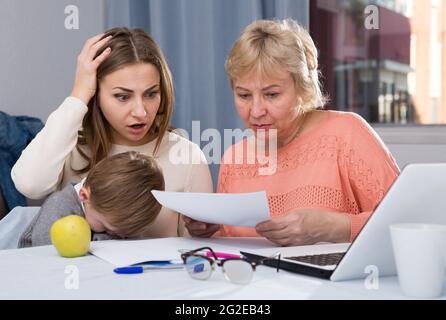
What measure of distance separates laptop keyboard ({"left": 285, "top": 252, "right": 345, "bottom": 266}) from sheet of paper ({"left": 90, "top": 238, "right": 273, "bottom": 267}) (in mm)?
181

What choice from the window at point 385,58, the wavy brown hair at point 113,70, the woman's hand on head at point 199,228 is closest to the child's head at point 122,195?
the woman's hand on head at point 199,228

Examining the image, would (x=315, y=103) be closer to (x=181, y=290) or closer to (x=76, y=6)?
(x=181, y=290)

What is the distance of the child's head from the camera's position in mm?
1436

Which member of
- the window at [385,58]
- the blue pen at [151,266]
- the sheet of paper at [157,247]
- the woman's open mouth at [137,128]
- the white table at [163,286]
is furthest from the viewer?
the window at [385,58]

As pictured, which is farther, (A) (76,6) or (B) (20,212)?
(A) (76,6)

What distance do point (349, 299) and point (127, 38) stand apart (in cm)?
123

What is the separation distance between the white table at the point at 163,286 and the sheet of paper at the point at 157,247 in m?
0.07

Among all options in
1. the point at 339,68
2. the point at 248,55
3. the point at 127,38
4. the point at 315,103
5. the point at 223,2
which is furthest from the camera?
the point at 339,68

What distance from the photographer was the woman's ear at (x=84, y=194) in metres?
1.49

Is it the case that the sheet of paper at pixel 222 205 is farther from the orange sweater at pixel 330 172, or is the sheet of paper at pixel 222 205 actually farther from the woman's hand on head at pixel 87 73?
the woman's hand on head at pixel 87 73

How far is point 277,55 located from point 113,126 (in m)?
0.49

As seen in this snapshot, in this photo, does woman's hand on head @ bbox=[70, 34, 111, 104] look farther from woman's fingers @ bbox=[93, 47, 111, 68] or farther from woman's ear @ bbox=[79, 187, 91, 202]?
woman's ear @ bbox=[79, 187, 91, 202]

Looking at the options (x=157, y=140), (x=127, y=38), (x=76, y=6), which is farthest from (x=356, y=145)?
(x=76, y=6)

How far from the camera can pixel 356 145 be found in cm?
162
